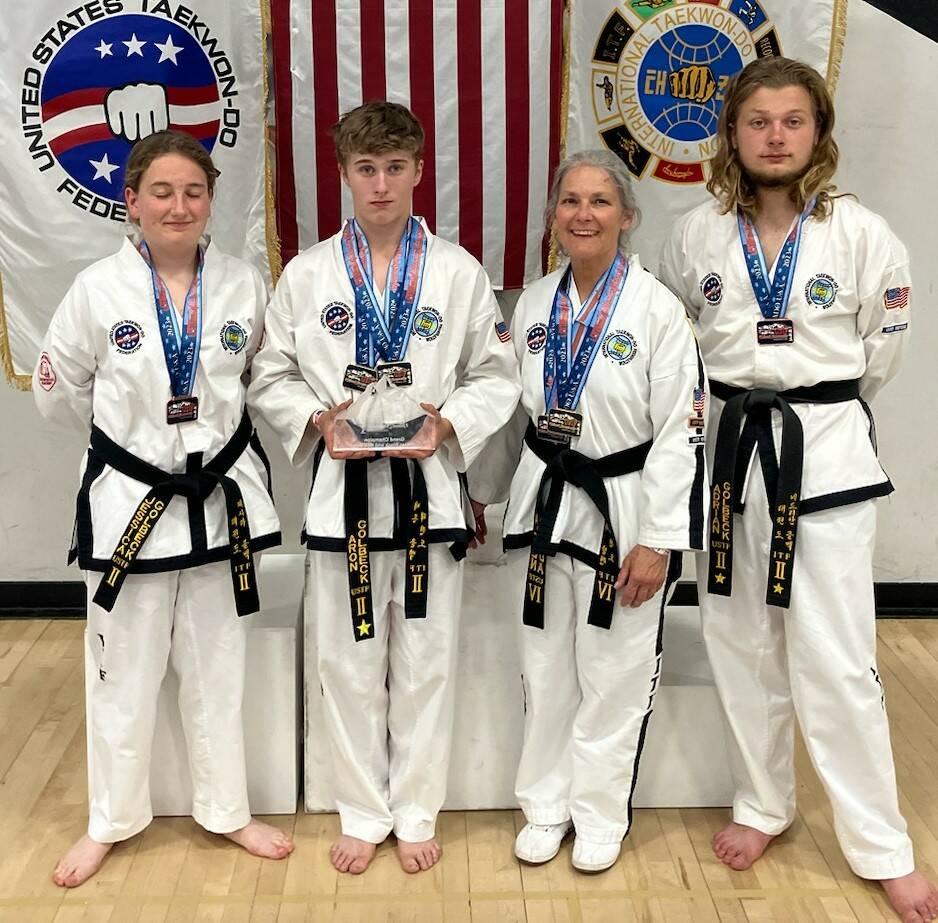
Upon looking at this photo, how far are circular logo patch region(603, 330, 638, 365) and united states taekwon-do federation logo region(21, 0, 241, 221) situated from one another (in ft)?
5.35

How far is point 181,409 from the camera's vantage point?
2816 mm

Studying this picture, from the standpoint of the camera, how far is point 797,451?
2.78 m

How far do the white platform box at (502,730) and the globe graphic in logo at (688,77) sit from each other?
1.57 m

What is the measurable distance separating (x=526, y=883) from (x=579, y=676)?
534 mm

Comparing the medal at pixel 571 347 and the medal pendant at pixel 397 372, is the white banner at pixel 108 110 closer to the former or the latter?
the medal pendant at pixel 397 372

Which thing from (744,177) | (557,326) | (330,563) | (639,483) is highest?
(744,177)

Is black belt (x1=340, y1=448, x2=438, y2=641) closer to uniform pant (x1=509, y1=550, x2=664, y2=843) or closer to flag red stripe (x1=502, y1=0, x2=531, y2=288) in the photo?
uniform pant (x1=509, y1=550, x2=664, y2=843)

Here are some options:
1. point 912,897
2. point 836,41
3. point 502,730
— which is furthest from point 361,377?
point 836,41

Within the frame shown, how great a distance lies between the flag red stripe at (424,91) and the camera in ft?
11.9

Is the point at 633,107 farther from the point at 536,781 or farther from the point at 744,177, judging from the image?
the point at 536,781

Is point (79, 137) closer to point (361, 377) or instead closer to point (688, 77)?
point (361, 377)

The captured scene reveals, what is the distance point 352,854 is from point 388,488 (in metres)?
0.96

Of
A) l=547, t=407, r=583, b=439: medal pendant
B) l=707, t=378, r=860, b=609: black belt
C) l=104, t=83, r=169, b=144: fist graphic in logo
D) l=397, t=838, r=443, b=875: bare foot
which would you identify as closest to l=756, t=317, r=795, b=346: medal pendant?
l=707, t=378, r=860, b=609: black belt

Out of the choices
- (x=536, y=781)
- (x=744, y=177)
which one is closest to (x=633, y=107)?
(x=744, y=177)
